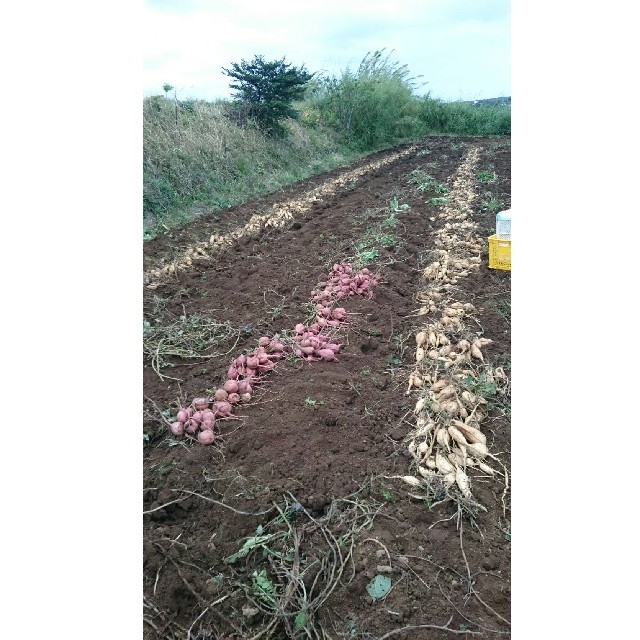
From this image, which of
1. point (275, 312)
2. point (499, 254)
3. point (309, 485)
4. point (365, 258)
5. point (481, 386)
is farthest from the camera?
point (365, 258)

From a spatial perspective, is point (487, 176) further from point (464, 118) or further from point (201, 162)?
point (464, 118)

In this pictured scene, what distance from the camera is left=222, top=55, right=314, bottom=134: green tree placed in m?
7.58

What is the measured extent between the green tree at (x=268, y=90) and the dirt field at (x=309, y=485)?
468cm

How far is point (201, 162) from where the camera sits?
283 inches

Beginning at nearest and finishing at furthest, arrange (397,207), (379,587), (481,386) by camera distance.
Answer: (379,587)
(481,386)
(397,207)

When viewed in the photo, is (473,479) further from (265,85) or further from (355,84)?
(355,84)

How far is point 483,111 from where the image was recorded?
51.2 ft

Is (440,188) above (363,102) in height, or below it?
below

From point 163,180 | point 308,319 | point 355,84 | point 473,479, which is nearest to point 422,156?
point 355,84

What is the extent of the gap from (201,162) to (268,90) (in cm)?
181

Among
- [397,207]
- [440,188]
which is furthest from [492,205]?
[440,188]

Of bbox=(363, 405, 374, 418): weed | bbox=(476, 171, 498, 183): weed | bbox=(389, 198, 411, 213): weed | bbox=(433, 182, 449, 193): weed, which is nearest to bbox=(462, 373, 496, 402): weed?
bbox=(363, 405, 374, 418): weed

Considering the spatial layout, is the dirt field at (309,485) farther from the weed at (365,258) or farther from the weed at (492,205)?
the weed at (492,205)
